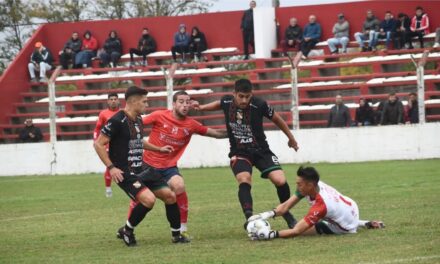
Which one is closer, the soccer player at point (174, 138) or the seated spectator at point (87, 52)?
the soccer player at point (174, 138)

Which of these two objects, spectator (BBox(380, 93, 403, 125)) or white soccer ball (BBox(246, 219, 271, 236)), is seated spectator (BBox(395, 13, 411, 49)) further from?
white soccer ball (BBox(246, 219, 271, 236))

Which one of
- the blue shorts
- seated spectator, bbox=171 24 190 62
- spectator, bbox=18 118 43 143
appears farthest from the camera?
seated spectator, bbox=171 24 190 62

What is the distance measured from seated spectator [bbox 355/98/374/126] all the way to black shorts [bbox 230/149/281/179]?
16.2m

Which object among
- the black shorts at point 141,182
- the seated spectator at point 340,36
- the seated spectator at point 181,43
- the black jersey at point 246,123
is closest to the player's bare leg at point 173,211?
the black shorts at point 141,182

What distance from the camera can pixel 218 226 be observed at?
14.1m

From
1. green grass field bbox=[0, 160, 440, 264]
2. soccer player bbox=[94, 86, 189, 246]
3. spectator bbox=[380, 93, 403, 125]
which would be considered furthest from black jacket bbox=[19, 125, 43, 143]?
soccer player bbox=[94, 86, 189, 246]

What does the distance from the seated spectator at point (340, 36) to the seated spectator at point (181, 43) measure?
16.4 ft

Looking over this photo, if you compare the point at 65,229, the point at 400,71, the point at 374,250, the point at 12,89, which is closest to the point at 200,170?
the point at 400,71

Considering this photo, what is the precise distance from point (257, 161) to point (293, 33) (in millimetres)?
22584

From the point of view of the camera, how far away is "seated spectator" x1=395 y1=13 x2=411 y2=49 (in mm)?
33044

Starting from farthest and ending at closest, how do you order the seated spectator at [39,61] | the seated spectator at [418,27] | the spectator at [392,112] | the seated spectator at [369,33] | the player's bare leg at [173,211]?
the seated spectator at [39,61]
the seated spectator at [369,33]
the seated spectator at [418,27]
the spectator at [392,112]
the player's bare leg at [173,211]

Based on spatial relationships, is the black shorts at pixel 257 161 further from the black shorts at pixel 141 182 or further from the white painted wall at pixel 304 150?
the white painted wall at pixel 304 150

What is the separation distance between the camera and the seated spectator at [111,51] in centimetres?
3762

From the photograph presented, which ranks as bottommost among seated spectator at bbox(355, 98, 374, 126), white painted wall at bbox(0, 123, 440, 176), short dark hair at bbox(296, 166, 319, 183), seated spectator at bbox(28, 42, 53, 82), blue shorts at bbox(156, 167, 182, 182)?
white painted wall at bbox(0, 123, 440, 176)
